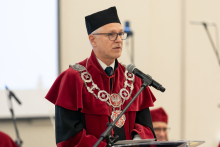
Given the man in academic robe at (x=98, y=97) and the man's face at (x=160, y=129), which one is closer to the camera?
the man in academic robe at (x=98, y=97)

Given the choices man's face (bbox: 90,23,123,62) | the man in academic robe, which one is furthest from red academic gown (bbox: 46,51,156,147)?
man's face (bbox: 90,23,123,62)

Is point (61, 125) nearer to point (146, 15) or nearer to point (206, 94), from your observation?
point (146, 15)

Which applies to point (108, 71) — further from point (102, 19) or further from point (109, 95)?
point (102, 19)

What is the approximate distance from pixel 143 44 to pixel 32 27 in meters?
1.77

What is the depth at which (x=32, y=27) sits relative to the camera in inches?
159

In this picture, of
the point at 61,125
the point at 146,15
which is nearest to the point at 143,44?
the point at 146,15

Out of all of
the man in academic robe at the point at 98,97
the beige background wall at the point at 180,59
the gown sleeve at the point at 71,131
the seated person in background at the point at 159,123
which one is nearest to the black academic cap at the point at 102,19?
the man in academic robe at the point at 98,97

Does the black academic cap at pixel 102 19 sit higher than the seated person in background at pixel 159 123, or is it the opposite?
the black academic cap at pixel 102 19

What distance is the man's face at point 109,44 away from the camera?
1.99 meters

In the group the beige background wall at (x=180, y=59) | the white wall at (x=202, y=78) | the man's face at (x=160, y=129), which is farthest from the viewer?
the white wall at (x=202, y=78)

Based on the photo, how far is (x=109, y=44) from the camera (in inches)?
78.3

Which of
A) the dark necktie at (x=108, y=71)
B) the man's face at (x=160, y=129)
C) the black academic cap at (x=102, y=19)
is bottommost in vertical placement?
the man's face at (x=160, y=129)

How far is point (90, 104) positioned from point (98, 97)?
8 centimetres

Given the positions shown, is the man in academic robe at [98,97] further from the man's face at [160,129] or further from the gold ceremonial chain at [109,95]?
the man's face at [160,129]
